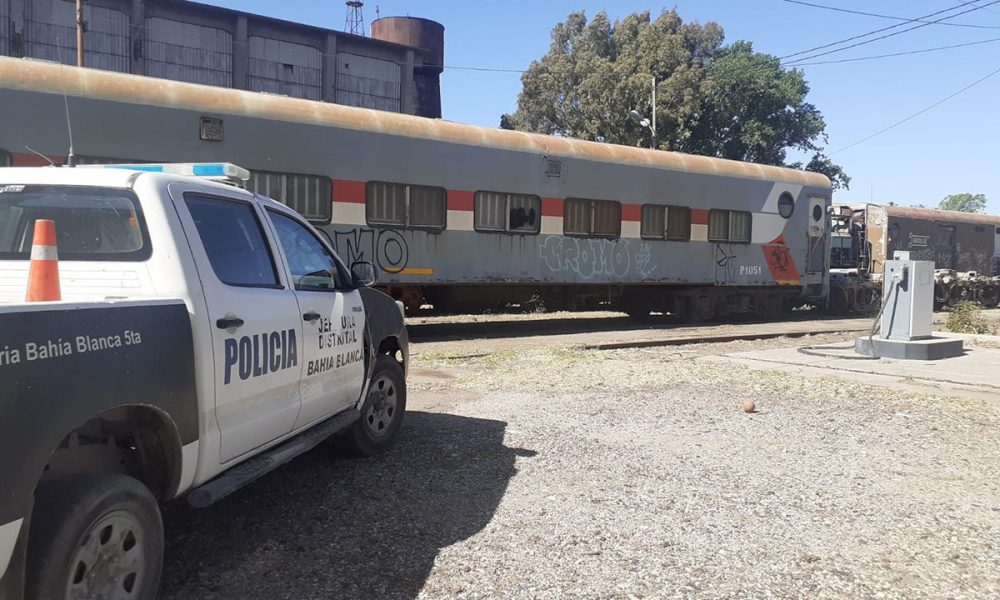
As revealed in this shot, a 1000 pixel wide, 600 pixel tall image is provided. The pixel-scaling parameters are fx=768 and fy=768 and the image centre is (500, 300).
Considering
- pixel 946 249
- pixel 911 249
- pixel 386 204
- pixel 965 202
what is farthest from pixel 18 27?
pixel 965 202

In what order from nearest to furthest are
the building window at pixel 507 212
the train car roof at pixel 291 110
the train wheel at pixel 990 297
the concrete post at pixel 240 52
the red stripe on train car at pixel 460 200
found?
the train car roof at pixel 291 110
the red stripe on train car at pixel 460 200
the building window at pixel 507 212
the train wheel at pixel 990 297
the concrete post at pixel 240 52

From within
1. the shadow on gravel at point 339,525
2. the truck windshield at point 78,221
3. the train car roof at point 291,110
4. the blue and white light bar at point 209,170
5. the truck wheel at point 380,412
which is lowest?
the shadow on gravel at point 339,525

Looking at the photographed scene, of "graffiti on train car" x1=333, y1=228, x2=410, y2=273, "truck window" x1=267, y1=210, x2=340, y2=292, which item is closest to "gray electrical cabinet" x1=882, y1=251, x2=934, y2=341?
"graffiti on train car" x1=333, y1=228, x2=410, y2=273

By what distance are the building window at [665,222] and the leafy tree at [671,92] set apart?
1852 centimetres

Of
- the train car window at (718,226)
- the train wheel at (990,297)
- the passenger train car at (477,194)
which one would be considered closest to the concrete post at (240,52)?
the passenger train car at (477,194)

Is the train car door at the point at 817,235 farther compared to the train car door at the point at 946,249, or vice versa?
the train car door at the point at 946,249

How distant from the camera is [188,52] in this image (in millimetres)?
29641

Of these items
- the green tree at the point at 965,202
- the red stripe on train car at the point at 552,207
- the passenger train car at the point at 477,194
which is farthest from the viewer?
the green tree at the point at 965,202

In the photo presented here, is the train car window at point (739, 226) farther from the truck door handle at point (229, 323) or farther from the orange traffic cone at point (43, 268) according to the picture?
the orange traffic cone at point (43, 268)

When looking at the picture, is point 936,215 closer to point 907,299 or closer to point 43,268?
point 907,299

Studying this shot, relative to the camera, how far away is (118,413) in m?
2.87

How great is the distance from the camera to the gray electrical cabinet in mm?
11242

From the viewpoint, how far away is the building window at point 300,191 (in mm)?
11656

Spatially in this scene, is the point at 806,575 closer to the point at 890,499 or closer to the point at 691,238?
the point at 890,499
